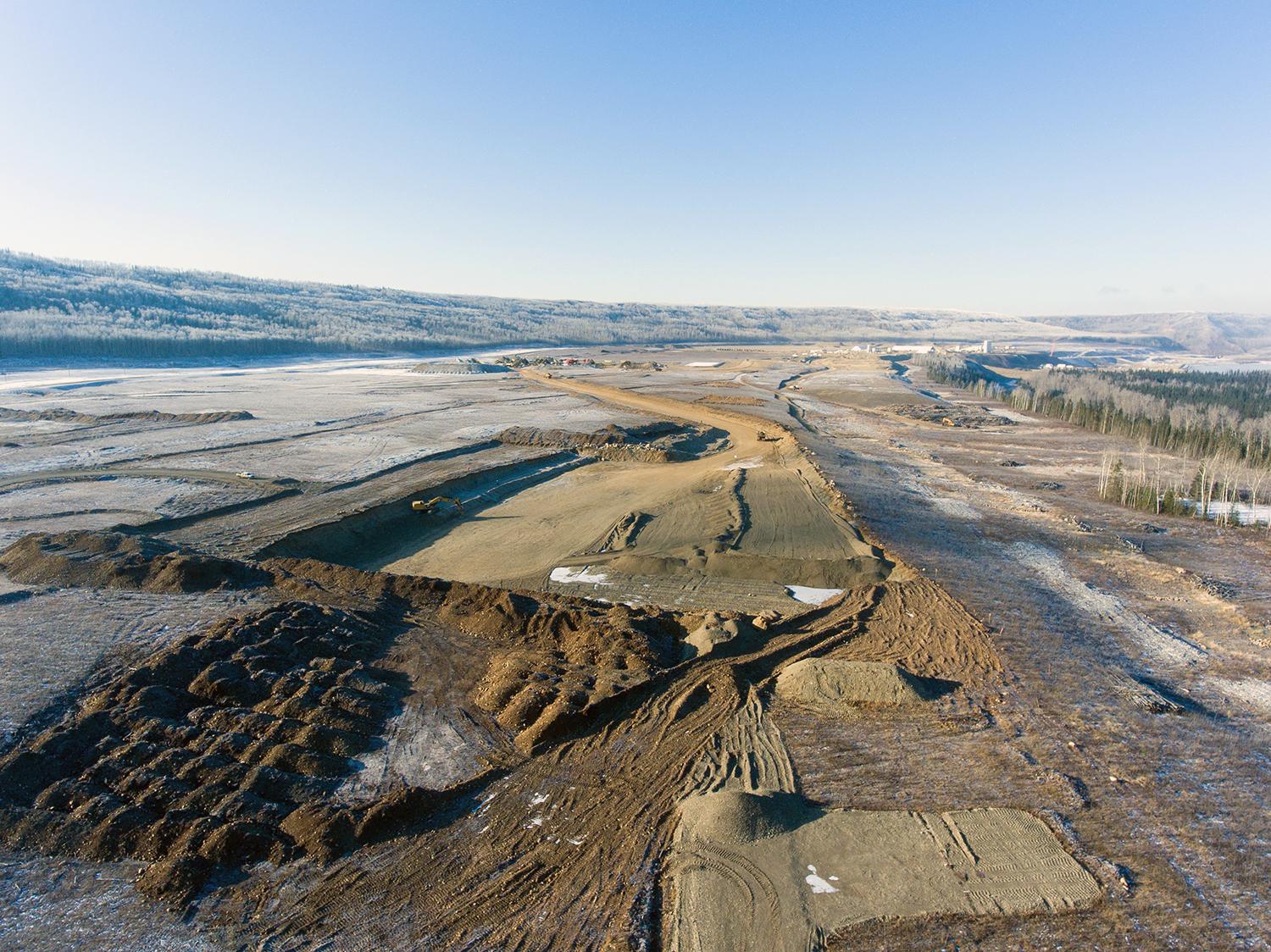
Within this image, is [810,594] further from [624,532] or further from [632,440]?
[632,440]

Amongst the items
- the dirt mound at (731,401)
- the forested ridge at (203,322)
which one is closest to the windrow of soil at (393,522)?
the dirt mound at (731,401)

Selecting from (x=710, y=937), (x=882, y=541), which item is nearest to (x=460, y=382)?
(x=882, y=541)

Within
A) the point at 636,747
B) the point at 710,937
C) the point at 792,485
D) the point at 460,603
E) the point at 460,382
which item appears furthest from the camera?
the point at 460,382

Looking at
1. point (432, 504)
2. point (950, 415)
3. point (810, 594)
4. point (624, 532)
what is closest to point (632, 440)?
point (432, 504)

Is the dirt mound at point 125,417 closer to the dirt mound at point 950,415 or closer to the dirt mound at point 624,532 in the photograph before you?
the dirt mound at point 624,532

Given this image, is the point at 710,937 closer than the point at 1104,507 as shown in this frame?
Yes

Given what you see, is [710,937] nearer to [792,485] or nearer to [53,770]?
[53,770]

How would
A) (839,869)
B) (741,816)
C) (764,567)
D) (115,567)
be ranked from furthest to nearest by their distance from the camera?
(764,567) < (115,567) < (741,816) < (839,869)
